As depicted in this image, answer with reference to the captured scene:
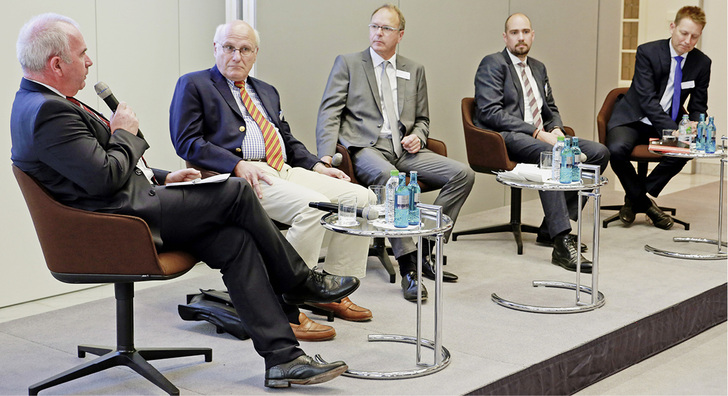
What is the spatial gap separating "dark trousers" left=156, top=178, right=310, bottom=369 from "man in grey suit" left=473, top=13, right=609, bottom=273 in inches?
98.8

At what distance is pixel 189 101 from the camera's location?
12.5 ft

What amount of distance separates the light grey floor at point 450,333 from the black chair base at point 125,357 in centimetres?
8

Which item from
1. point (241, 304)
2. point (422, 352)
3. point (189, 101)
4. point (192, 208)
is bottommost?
point (422, 352)

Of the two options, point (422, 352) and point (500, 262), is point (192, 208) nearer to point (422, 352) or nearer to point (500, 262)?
point (422, 352)

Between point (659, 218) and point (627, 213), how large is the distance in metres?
0.22

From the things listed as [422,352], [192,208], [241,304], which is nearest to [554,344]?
[422,352]

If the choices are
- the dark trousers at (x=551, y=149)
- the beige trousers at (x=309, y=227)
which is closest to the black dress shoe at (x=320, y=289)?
the beige trousers at (x=309, y=227)

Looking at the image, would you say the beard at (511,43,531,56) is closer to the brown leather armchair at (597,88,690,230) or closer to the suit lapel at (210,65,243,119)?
the brown leather armchair at (597,88,690,230)

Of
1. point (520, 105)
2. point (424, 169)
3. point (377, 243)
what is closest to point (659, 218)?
point (520, 105)

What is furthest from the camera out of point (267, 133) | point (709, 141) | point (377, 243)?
point (709, 141)

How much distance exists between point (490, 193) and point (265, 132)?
305 centimetres

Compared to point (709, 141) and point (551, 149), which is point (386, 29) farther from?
point (709, 141)

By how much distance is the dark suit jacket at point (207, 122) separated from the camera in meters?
3.79

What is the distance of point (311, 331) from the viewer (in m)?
3.44
